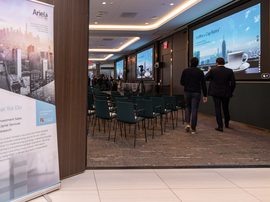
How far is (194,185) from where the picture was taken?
2.77 m

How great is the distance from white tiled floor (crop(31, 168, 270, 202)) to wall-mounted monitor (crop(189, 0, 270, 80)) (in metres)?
3.70

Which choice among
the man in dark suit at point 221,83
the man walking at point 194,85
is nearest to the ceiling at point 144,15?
the man in dark suit at point 221,83

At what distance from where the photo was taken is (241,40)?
6730 mm

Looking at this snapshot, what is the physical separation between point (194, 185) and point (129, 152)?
144 centimetres

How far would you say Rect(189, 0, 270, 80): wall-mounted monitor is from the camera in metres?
6.01

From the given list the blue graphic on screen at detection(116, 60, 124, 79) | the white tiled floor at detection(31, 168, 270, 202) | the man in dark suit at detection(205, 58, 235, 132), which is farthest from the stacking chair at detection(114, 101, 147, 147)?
the blue graphic on screen at detection(116, 60, 124, 79)

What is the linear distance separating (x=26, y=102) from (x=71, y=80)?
0.71 m

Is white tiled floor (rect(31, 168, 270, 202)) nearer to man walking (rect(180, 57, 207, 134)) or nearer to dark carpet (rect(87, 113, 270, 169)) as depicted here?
dark carpet (rect(87, 113, 270, 169))

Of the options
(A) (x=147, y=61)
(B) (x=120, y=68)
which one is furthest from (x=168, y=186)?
(B) (x=120, y=68)

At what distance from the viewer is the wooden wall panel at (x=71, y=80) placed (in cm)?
268

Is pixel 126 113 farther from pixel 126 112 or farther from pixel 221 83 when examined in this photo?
pixel 221 83

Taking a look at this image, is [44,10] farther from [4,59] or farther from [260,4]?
[260,4]

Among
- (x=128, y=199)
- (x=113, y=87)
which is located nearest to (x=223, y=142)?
(x=128, y=199)

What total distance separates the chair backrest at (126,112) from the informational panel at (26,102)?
6.27ft
